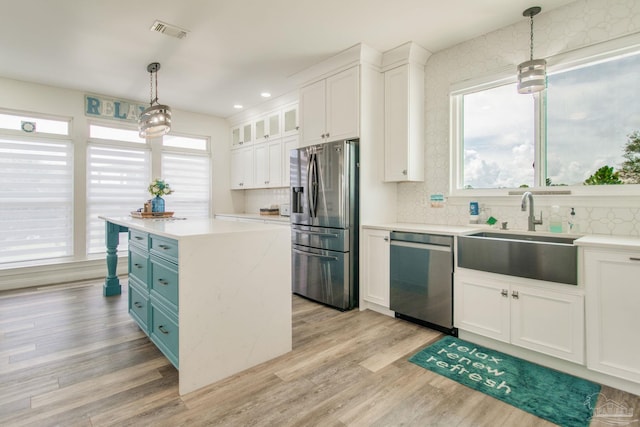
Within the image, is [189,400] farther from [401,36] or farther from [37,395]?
[401,36]

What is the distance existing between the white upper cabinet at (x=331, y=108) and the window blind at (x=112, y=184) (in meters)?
2.91

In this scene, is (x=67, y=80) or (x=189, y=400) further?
(x=67, y=80)

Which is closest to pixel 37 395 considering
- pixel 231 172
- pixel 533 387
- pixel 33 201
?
pixel 533 387

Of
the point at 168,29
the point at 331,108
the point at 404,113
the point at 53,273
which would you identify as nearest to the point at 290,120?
the point at 331,108

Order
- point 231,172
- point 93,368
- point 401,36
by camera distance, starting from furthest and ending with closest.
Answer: point 231,172
point 401,36
point 93,368

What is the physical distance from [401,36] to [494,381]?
9.62 ft

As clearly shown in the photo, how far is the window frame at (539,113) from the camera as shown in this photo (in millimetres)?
2381

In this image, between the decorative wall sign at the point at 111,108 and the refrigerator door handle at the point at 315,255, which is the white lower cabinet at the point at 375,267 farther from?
the decorative wall sign at the point at 111,108

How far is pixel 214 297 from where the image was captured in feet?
6.78

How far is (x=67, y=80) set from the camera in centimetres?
420

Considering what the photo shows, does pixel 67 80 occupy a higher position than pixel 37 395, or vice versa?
pixel 67 80

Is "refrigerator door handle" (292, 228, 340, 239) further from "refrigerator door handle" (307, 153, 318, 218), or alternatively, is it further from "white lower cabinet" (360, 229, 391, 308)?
"white lower cabinet" (360, 229, 391, 308)

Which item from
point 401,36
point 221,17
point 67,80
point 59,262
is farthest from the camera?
point 59,262

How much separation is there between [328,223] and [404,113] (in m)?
1.37
